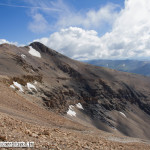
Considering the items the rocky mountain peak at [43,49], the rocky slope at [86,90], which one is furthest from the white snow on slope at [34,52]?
the rocky mountain peak at [43,49]

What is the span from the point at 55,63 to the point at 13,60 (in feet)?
129

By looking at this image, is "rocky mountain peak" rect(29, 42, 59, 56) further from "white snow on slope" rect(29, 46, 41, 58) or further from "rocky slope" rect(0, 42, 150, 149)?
"white snow on slope" rect(29, 46, 41, 58)

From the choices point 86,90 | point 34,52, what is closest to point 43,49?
point 34,52

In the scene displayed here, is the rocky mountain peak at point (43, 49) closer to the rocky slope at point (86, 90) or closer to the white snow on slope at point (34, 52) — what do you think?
the rocky slope at point (86, 90)

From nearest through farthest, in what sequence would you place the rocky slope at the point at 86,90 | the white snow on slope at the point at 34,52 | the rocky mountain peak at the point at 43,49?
the rocky slope at the point at 86,90, the white snow on slope at the point at 34,52, the rocky mountain peak at the point at 43,49

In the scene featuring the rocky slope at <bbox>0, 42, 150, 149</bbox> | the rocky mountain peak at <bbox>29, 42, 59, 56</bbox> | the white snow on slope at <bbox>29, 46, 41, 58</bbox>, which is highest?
the rocky mountain peak at <bbox>29, 42, 59, 56</bbox>

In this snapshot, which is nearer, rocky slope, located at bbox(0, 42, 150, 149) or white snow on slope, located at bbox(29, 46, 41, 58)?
rocky slope, located at bbox(0, 42, 150, 149)

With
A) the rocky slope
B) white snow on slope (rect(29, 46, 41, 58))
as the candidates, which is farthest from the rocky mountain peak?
white snow on slope (rect(29, 46, 41, 58))

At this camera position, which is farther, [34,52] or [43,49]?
[43,49]

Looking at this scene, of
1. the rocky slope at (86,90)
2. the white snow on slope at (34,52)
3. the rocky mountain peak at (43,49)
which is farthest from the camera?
the rocky mountain peak at (43,49)

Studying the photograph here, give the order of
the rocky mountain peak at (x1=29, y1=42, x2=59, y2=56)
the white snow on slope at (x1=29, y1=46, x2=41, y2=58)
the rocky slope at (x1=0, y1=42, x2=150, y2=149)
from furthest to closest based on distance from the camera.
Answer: the rocky mountain peak at (x1=29, y1=42, x2=59, y2=56) < the white snow on slope at (x1=29, y1=46, x2=41, y2=58) < the rocky slope at (x1=0, y1=42, x2=150, y2=149)

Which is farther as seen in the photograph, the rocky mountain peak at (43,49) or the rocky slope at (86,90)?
the rocky mountain peak at (43,49)

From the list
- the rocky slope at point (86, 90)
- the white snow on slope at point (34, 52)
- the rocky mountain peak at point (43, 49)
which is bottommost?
the rocky slope at point (86, 90)

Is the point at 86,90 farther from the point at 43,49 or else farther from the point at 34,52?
the point at 43,49
